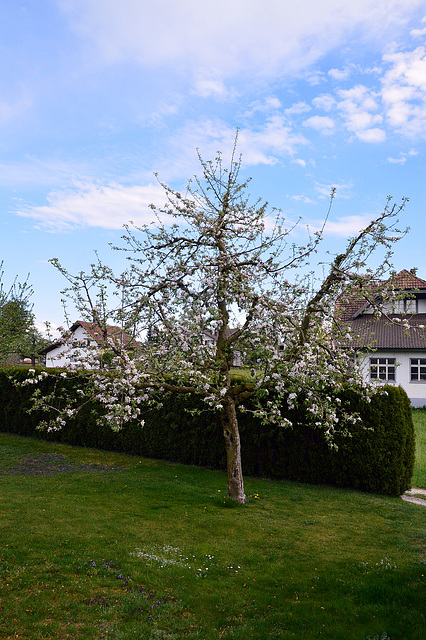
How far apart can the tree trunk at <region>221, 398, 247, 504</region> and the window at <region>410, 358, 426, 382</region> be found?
25113 millimetres

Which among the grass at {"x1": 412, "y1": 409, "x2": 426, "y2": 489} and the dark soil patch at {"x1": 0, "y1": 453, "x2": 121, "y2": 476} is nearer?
the dark soil patch at {"x1": 0, "y1": 453, "x2": 121, "y2": 476}

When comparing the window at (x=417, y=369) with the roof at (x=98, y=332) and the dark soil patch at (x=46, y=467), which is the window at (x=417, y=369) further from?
the roof at (x=98, y=332)

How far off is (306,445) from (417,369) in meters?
22.0

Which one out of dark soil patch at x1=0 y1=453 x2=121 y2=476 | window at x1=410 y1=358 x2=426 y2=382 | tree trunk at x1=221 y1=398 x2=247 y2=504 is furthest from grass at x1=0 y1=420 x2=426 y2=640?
window at x1=410 y1=358 x2=426 y2=382

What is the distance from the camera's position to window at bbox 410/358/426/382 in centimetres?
3212

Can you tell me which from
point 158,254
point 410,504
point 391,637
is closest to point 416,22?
point 158,254

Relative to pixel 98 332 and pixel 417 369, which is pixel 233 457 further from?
pixel 417 369

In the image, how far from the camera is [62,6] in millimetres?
12820

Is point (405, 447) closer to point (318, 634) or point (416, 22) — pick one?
point (318, 634)

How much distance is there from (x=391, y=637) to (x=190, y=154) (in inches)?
424

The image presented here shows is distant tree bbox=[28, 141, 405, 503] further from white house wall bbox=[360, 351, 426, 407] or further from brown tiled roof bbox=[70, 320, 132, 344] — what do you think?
white house wall bbox=[360, 351, 426, 407]

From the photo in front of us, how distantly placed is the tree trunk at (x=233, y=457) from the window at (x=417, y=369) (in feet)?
82.4

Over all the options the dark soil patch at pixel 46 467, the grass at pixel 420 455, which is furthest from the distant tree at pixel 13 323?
the grass at pixel 420 455

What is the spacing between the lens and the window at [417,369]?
32.1m
